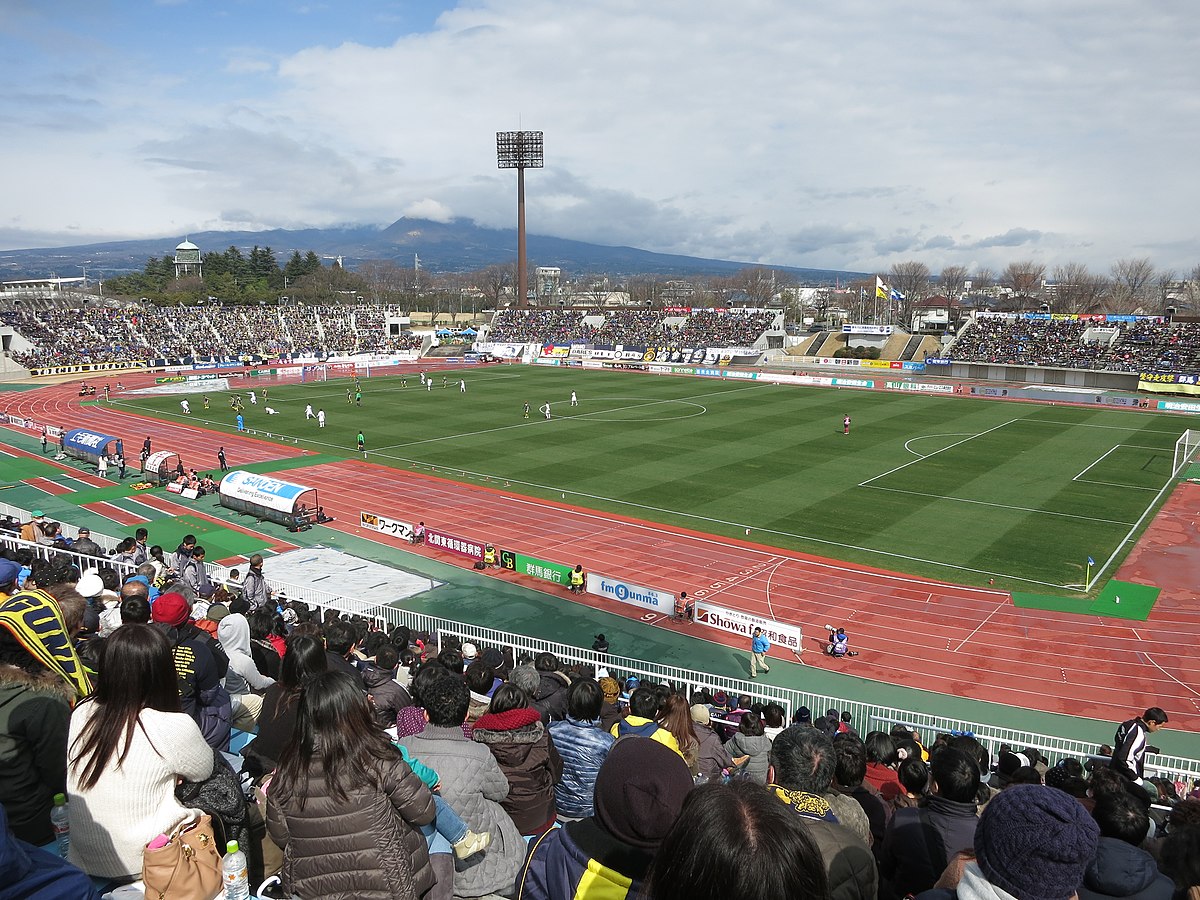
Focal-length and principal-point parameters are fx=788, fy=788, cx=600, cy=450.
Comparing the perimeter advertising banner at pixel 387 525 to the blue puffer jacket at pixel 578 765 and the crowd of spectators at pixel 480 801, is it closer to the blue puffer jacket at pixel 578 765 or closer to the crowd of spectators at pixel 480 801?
the crowd of spectators at pixel 480 801

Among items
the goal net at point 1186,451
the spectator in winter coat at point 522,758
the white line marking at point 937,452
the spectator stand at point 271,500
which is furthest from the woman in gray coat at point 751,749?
the goal net at point 1186,451

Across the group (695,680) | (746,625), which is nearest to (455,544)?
(746,625)

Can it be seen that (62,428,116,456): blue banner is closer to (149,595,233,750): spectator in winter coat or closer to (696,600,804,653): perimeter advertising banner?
(696,600,804,653): perimeter advertising banner

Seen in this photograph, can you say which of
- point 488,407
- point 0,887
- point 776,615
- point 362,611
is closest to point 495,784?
point 0,887

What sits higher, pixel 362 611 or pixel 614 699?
pixel 614 699

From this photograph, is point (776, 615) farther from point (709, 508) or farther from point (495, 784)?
point (495, 784)

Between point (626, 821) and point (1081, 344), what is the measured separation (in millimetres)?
91107

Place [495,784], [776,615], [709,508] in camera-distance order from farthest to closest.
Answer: [709,508]
[776,615]
[495,784]

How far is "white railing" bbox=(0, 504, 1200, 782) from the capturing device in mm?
14844

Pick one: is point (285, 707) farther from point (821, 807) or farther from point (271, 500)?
point (271, 500)

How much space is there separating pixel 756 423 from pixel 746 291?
153m

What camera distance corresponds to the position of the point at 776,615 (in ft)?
74.8

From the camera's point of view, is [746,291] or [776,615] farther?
[746,291]

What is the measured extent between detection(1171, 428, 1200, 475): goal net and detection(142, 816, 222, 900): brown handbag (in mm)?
47422
